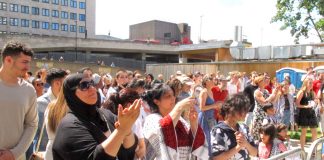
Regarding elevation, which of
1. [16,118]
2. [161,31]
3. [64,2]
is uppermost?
[64,2]

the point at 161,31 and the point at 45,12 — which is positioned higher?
the point at 45,12

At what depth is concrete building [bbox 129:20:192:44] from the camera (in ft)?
247

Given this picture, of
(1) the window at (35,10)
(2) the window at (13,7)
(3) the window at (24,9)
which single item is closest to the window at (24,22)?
(3) the window at (24,9)

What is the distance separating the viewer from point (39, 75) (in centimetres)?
863

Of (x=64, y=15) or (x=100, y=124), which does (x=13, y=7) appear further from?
(x=100, y=124)

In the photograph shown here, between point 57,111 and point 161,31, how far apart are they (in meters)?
73.2

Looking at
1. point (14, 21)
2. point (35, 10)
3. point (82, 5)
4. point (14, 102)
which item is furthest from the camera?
point (82, 5)

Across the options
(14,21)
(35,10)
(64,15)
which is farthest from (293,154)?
(64,15)

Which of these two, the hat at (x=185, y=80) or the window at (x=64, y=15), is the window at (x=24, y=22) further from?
the hat at (x=185, y=80)

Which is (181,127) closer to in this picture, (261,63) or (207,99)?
(207,99)

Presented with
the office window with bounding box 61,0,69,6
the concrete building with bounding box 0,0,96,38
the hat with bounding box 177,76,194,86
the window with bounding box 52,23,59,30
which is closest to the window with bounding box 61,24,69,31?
the concrete building with bounding box 0,0,96,38

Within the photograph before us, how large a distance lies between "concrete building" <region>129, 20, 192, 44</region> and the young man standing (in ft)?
231

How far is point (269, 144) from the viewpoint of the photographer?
5.35m

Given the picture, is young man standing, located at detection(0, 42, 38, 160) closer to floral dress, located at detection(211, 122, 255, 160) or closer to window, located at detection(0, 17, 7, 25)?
floral dress, located at detection(211, 122, 255, 160)
